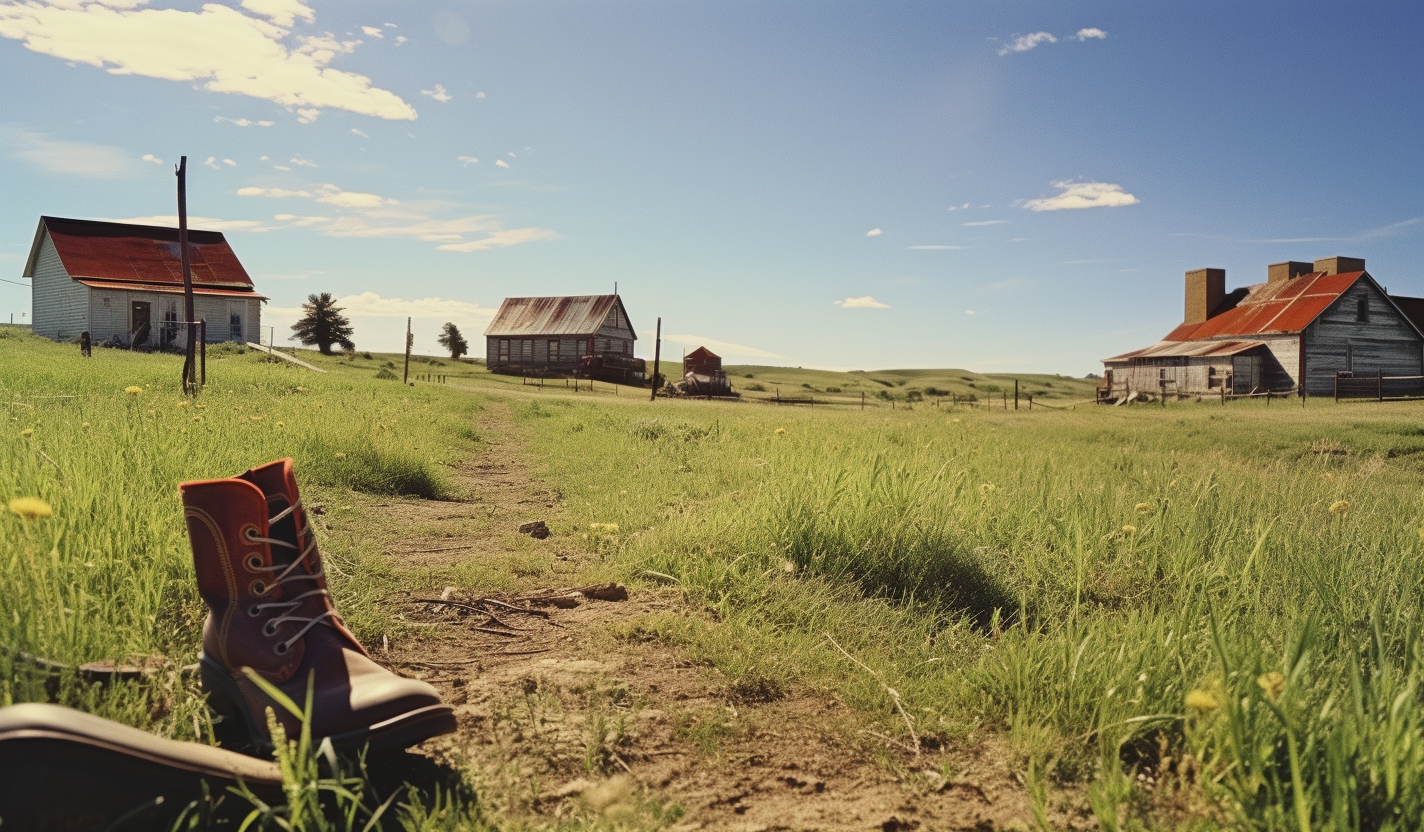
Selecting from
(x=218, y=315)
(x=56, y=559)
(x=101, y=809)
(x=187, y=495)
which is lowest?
(x=101, y=809)

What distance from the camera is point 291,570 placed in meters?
2.68

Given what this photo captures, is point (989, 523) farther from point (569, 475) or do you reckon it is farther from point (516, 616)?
point (569, 475)

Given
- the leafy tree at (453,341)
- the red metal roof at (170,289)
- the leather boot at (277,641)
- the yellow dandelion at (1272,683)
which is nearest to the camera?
the yellow dandelion at (1272,683)

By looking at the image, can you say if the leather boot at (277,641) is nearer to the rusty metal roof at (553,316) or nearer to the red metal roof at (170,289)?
the red metal roof at (170,289)

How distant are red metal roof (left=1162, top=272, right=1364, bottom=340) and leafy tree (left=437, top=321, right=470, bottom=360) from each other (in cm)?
5727

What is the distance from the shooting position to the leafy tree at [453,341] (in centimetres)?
7462

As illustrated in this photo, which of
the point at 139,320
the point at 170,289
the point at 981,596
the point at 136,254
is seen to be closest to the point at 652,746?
the point at 981,596

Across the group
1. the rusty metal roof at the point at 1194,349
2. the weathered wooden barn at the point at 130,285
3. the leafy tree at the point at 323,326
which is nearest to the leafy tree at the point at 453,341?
the leafy tree at the point at 323,326

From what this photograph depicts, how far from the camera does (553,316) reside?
5881cm

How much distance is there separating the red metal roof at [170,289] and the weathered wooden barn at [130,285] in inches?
1.5

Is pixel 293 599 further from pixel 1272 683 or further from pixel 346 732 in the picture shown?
pixel 1272 683

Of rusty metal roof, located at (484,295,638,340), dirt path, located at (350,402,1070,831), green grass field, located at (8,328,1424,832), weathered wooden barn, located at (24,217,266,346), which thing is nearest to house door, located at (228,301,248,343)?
weathered wooden barn, located at (24,217,266,346)

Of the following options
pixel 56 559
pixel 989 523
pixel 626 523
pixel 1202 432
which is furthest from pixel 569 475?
pixel 1202 432

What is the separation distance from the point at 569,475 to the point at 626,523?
3.27 metres
